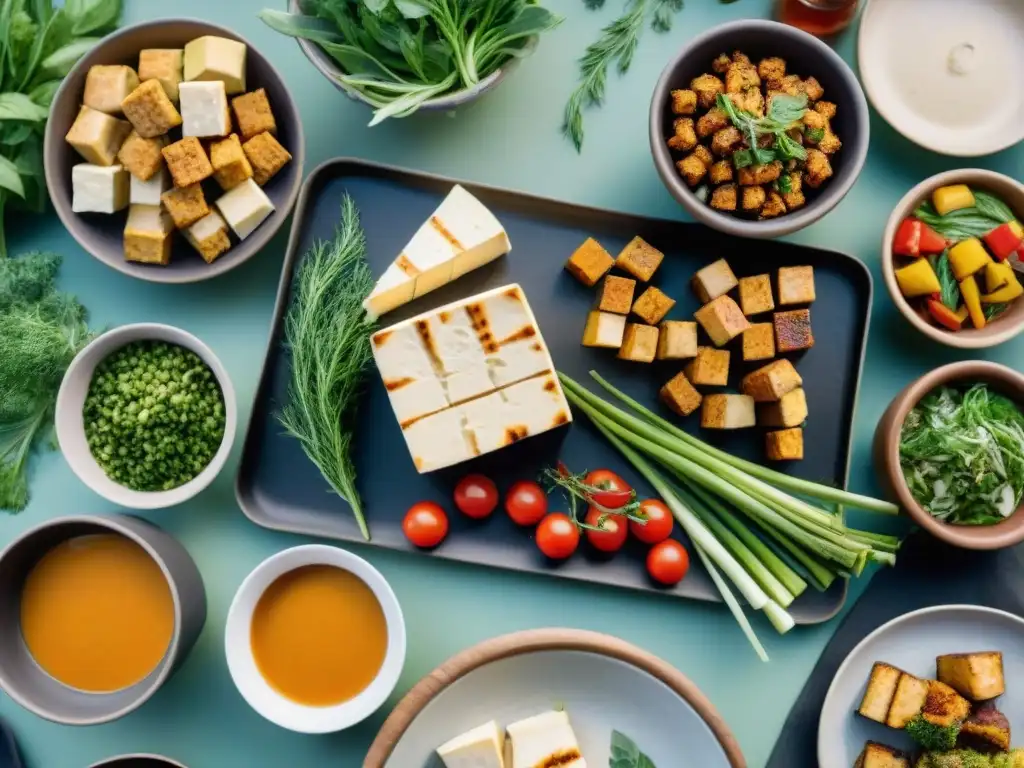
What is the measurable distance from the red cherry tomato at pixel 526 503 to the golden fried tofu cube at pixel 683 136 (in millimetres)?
857


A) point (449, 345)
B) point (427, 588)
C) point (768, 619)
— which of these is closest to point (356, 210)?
point (449, 345)

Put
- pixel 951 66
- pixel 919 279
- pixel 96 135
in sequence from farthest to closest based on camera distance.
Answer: pixel 951 66
pixel 919 279
pixel 96 135

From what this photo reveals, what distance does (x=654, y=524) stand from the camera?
2229 mm

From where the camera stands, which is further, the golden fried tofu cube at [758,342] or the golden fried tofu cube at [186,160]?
the golden fried tofu cube at [758,342]

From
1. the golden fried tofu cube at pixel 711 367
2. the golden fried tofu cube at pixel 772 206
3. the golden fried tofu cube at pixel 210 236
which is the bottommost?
the golden fried tofu cube at pixel 711 367

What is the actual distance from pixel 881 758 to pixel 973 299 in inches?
43.3

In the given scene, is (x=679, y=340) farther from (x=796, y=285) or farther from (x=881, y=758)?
(x=881, y=758)

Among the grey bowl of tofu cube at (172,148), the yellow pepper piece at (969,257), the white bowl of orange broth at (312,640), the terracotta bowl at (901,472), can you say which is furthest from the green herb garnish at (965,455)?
the grey bowl of tofu cube at (172,148)

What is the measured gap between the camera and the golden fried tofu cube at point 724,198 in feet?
7.11

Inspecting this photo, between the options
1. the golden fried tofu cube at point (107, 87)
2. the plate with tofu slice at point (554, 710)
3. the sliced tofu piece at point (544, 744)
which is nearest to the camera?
the plate with tofu slice at point (554, 710)

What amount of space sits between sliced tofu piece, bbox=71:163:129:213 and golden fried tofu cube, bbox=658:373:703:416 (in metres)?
1.37

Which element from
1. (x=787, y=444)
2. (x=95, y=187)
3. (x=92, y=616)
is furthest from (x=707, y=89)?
(x=92, y=616)

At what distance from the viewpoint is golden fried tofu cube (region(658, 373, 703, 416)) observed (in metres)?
2.25

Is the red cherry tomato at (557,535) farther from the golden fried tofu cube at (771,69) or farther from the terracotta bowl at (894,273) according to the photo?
the golden fried tofu cube at (771,69)
